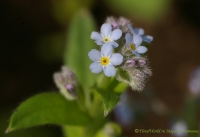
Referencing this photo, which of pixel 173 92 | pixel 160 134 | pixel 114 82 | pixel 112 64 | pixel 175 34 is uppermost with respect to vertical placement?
pixel 175 34

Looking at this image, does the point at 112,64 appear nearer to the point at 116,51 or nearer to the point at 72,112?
the point at 116,51

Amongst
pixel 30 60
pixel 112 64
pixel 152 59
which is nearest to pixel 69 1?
pixel 30 60

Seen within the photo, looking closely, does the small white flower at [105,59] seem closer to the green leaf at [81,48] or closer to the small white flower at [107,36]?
the small white flower at [107,36]

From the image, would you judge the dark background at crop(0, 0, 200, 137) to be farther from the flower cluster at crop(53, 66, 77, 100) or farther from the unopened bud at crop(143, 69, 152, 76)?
the unopened bud at crop(143, 69, 152, 76)

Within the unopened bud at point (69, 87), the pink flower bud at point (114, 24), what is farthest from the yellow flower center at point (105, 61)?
the unopened bud at point (69, 87)

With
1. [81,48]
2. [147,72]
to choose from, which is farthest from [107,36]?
[81,48]
